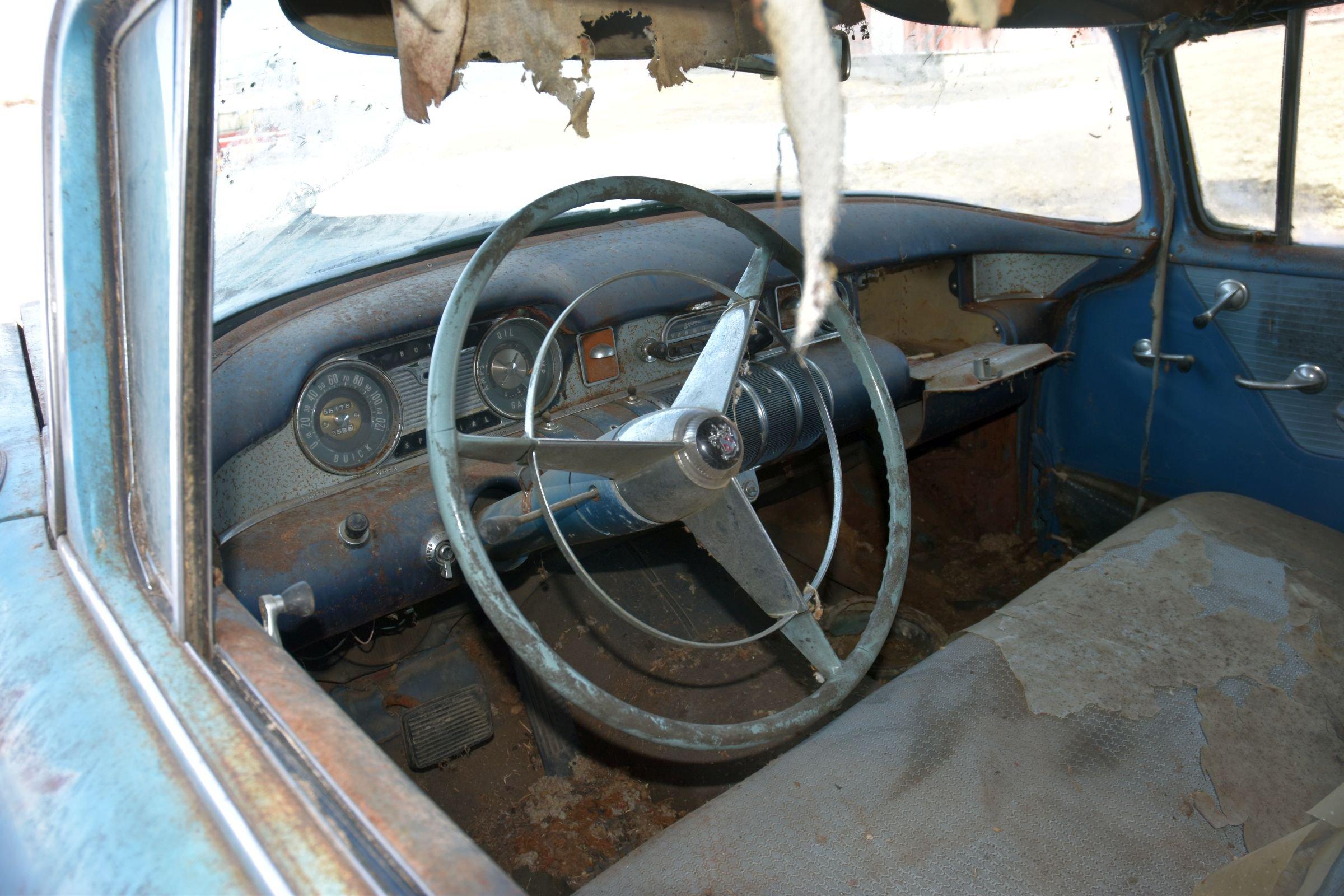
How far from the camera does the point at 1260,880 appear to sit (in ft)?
3.57

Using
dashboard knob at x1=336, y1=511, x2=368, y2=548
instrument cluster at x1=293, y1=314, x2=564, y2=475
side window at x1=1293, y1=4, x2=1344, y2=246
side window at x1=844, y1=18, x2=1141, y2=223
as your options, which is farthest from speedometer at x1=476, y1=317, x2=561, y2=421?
side window at x1=1293, y1=4, x2=1344, y2=246

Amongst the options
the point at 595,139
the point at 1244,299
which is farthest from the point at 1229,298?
the point at 595,139

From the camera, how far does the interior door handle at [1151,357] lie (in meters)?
2.44

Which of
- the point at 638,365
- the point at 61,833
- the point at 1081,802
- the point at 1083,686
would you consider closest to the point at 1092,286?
the point at 638,365

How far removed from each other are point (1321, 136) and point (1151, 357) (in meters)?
0.67

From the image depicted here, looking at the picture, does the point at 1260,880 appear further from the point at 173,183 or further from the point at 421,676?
the point at 421,676

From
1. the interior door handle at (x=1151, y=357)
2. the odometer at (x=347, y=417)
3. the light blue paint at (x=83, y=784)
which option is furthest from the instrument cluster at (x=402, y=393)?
the interior door handle at (x=1151, y=357)

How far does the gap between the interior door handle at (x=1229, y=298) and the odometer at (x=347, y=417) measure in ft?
6.46

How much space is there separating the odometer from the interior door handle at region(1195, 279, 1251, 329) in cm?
197

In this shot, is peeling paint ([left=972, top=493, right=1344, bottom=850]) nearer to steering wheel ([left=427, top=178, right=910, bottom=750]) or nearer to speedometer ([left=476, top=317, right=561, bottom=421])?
steering wheel ([left=427, top=178, right=910, bottom=750])

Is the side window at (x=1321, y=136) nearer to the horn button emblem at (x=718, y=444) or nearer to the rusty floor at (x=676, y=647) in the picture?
the rusty floor at (x=676, y=647)

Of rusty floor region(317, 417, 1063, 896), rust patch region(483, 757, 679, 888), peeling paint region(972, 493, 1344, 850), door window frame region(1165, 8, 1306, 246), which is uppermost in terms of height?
door window frame region(1165, 8, 1306, 246)

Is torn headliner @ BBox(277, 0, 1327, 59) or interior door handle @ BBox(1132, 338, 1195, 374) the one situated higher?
torn headliner @ BBox(277, 0, 1327, 59)

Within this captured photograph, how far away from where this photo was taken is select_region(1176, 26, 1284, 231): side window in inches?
83.0
